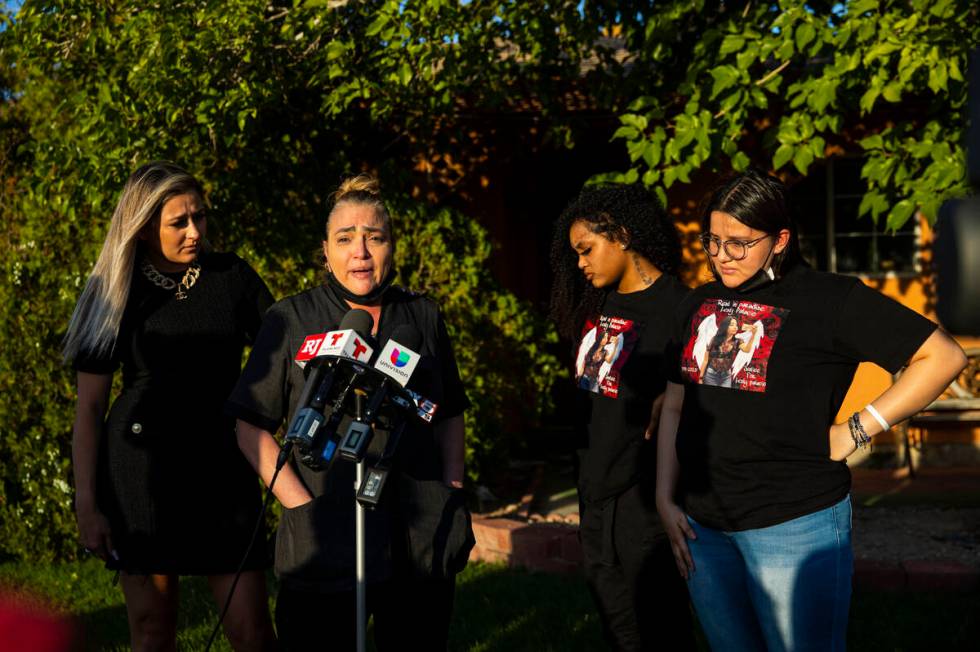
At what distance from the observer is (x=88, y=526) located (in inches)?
150

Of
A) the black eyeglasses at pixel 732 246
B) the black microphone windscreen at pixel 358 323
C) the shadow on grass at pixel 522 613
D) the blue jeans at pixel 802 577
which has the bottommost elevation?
the shadow on grass at pixel 522 613

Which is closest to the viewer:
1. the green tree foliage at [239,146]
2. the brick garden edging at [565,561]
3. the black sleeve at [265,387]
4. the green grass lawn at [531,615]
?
the black sleeve at [265,387]

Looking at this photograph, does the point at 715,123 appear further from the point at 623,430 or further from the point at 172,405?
the point at 172,405

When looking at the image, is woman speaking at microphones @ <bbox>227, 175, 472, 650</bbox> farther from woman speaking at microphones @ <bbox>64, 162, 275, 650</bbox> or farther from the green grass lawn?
the green grass lawn

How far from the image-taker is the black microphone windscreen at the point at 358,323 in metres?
3.07

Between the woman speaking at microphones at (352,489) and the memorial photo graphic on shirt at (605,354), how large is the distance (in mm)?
611

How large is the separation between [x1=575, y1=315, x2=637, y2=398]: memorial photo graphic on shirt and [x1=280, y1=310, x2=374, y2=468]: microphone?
1.15m

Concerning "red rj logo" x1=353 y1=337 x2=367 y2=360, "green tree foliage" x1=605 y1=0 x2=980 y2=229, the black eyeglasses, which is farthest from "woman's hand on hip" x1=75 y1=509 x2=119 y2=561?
"green tree foliage" x1=605 y1=0 x2=980 y2=229

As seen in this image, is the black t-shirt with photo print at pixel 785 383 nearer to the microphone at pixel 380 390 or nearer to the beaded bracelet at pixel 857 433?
the beaded bracelet at pixel 857 433

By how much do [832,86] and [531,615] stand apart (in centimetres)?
321

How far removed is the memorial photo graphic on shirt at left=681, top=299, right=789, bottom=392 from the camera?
323 cm

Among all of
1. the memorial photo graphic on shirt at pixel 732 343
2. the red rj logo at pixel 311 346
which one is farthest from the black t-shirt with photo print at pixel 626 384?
the red rj logo at pixel 311 346

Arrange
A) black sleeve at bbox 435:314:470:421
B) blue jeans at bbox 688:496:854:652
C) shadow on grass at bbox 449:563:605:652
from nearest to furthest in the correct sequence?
blue jeans at bbox 688:496:854:652
black sleeve at bbox 435:314:470:421
shadow on grass at bbox 449:563:605:652

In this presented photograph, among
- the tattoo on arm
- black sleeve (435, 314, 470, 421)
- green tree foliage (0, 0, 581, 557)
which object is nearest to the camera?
black sleeve (435, 314, 470, 421)
